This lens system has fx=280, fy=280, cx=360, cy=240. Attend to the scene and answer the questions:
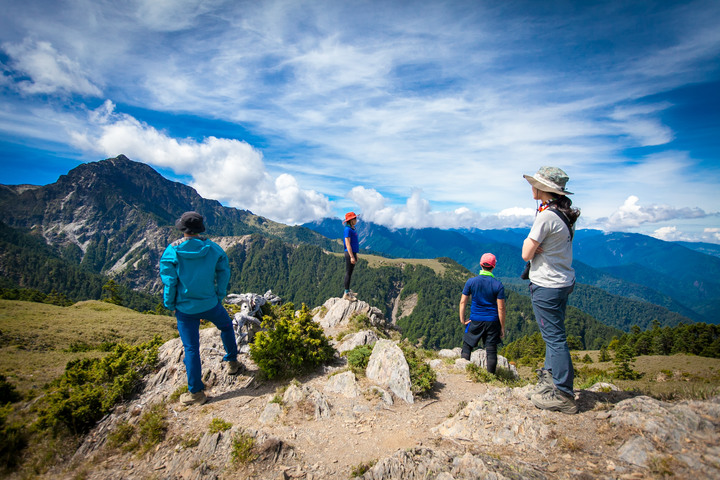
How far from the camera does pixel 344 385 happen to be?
8008 mm

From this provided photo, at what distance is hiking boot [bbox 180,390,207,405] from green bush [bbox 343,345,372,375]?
13.6ft

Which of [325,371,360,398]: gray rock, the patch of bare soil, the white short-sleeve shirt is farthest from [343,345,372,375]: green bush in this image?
the white short-sleeve shirt

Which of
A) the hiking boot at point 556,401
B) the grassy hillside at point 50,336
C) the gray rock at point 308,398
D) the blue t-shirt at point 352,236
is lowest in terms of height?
the grassy hillside at point 50,336

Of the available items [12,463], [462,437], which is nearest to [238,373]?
[12,463]

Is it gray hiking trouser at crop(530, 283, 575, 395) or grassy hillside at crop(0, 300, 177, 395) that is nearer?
gray hiking trouser at crop(530, 283, 575, 395)

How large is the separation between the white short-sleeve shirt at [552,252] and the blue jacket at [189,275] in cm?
709

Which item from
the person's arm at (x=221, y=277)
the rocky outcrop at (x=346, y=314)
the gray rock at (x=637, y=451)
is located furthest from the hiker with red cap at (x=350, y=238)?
the gray rock at (x=637, y=451)

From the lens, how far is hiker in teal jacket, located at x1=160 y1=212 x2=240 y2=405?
21.4 ft

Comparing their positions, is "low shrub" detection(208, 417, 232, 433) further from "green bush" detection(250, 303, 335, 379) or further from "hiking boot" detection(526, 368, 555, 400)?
"hiking boot" detection(526, 368, 555, 400)

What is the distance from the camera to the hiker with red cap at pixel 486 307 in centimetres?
816

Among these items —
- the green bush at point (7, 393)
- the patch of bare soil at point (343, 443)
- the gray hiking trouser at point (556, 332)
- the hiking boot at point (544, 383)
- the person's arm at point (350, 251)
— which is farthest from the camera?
the person's arm at point (350, 251)

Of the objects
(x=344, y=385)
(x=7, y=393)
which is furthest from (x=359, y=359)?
(x=7, y=393)

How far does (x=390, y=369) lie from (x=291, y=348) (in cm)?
314

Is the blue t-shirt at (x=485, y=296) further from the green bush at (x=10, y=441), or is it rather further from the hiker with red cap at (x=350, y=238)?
the green bush at (x=10, y=441)
